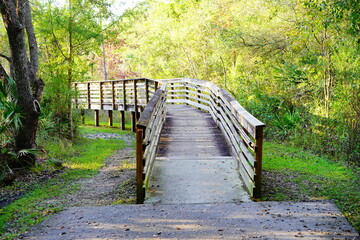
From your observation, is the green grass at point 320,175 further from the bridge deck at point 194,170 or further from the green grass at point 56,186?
the green grass at point 56,186

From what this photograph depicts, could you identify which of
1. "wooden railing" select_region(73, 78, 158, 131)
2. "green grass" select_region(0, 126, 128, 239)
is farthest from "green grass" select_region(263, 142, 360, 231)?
"wooden railing" select_region(73, 78, 158, 131)

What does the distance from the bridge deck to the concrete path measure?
43 centimetres

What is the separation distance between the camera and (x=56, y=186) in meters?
6.15

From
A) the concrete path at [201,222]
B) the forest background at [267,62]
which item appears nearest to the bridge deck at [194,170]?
the concrete path at [201,222]

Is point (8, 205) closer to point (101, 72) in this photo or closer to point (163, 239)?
point (163, 239)

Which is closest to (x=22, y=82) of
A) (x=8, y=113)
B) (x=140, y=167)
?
(x=8, y=113)

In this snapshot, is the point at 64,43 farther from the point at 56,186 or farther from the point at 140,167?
the point at 140,167

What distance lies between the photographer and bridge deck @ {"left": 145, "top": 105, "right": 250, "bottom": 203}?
5.01 m

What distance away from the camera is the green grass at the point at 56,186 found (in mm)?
4347

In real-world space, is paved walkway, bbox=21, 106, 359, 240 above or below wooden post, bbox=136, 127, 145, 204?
below

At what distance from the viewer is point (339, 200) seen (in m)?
4.84

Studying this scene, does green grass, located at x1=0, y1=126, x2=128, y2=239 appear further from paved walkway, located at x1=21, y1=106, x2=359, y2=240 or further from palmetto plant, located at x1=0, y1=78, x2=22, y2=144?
palmetto plant, located at x1=0, y1=78, x2=22, y2=144

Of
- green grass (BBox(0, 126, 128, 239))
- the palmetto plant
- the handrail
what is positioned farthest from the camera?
the handrail

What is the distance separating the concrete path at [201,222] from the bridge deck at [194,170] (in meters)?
0.43
